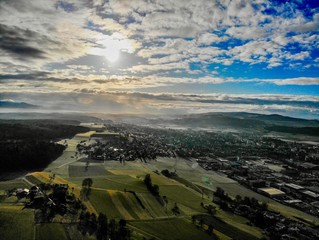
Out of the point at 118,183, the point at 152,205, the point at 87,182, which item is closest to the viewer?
the point at 152,205

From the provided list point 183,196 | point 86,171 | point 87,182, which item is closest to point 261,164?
point 183,196

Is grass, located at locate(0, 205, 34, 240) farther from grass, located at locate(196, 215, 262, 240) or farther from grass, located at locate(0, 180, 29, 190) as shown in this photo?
grass, located at locate(196, 215, 262, 240)

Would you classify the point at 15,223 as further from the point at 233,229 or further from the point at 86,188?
the point at 233,229

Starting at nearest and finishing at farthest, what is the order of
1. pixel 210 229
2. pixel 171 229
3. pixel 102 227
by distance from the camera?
pixel 102 227 → pixel 171 229 → pixel 210 229

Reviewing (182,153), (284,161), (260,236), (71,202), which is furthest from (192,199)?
(284,161)

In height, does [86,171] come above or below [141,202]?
above

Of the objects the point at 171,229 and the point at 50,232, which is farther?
the point at 171,229

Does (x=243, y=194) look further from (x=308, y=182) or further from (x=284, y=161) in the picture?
(x=284, y=161)
